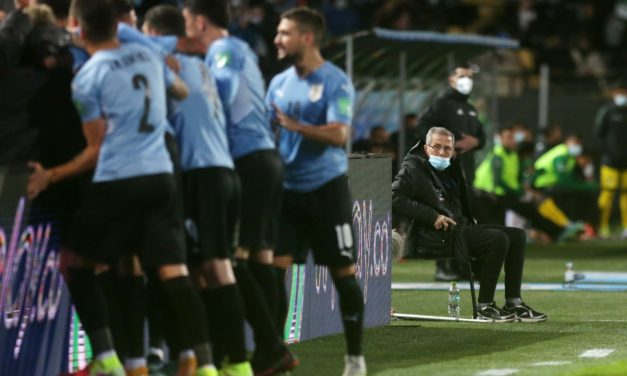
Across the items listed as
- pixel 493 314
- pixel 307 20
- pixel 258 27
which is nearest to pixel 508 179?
pixel 258 27

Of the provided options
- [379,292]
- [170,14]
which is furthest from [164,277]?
[379,292]

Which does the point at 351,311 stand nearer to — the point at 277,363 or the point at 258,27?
the point at 277,363

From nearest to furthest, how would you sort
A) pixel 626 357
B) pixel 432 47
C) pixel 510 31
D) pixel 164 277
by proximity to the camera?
pixel 164 277, pixel 626 357, pixel 432 47, pixel 510 31

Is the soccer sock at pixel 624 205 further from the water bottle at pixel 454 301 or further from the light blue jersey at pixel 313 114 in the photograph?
the light blue jersey at pixel 313 114

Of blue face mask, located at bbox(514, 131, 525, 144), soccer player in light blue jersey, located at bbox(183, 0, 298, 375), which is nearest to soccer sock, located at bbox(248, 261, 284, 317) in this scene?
soccer player in light blue jersey, located at bbox(183, 0, 298, 375)

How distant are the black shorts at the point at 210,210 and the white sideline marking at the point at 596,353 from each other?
8.96ft

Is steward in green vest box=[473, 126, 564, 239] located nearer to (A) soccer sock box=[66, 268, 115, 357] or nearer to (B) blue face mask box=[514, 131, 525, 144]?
(B) blue face mask box=[514, 131, 525, 144]

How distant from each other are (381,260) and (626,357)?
2650 mm

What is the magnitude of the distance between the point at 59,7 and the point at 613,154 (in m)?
16.4

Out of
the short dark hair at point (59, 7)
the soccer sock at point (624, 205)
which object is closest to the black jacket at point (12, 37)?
the short dark hair at point (59, 7)

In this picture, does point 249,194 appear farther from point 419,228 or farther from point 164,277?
point 419,228

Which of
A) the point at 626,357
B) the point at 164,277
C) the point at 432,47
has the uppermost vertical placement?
the point at 432,47

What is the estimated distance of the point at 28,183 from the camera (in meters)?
8.07

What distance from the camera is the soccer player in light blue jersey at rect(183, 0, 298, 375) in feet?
27.3
